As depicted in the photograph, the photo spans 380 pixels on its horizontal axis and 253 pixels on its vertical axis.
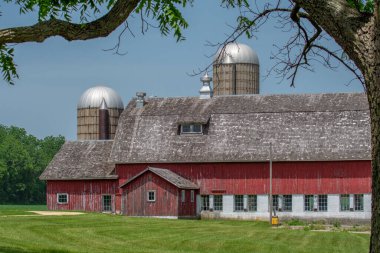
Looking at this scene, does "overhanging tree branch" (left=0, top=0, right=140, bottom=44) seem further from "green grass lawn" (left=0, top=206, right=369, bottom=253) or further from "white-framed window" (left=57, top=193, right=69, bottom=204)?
"white-framed window" (left=57, top=193, right=69, bottom=204)

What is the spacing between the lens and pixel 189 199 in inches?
2050

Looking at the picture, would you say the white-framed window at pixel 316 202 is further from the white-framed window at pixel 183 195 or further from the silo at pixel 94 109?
the silo at pixel 94 109

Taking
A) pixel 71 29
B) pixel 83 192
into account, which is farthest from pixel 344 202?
pixel 71 29

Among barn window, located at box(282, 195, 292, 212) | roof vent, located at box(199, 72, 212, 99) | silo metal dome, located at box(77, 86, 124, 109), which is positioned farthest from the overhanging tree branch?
silo metal dome, located at box(77, 86, 124, 109)

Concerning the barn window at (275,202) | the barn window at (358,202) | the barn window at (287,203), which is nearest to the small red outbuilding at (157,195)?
the barn window at (275,202)

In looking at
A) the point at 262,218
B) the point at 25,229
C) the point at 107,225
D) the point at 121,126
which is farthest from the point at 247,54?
the point at 25,229

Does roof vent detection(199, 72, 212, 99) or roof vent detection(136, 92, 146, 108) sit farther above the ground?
roof vent detection(199, 72, 212, 99)

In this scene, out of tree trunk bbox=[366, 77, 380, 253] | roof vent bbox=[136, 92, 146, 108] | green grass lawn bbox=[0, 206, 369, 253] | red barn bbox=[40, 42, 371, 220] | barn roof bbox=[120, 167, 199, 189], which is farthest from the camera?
roof vent bbox=[136, 92, 146, 108]

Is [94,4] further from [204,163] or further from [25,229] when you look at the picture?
[204,163]

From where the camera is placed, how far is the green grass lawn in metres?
27.2

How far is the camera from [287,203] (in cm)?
5175

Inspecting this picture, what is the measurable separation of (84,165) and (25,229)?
25708 mm

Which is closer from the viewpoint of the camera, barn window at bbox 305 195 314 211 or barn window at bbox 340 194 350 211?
barn window at bbox 340 194 350 211

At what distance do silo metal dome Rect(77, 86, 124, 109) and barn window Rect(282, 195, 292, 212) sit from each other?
28.5 m
